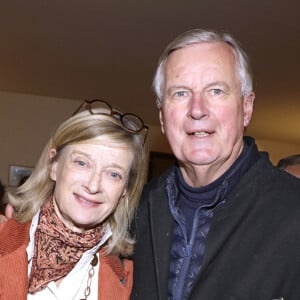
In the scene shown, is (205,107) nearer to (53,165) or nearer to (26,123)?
(53,165)

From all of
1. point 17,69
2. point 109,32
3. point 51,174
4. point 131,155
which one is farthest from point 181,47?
point 17,69

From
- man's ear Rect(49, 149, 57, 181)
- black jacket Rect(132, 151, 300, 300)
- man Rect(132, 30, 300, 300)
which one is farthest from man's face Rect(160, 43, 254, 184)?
man's ear Rect(49, 149, 57, 181)

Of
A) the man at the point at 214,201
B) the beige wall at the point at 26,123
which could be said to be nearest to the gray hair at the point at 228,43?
the man at the point at 214,201

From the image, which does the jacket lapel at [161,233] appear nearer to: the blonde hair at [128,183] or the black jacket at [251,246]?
the black jacket at [251,246]

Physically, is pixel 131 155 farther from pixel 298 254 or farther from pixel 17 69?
pixel 17 69

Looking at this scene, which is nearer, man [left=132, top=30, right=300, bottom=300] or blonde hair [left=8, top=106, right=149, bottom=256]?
man [left=132, top=30, right=300, bottom=300]

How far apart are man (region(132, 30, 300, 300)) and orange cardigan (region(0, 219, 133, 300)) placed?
0.20 feet

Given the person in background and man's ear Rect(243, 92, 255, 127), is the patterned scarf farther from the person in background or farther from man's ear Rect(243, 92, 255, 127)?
the person in background

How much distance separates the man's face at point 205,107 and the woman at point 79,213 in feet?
0.84

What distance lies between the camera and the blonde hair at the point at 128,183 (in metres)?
1.87

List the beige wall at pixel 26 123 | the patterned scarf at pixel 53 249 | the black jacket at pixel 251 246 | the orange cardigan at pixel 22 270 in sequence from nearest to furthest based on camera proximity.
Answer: the black jacket at pixel 251 246
the orange cardigan at pixel 22 270
the patterned scarf at pixel 53 249
the beige wall at pixel 26 123

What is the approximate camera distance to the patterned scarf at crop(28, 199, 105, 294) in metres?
1.77

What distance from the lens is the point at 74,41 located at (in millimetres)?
4371

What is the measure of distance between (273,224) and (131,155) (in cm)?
66
